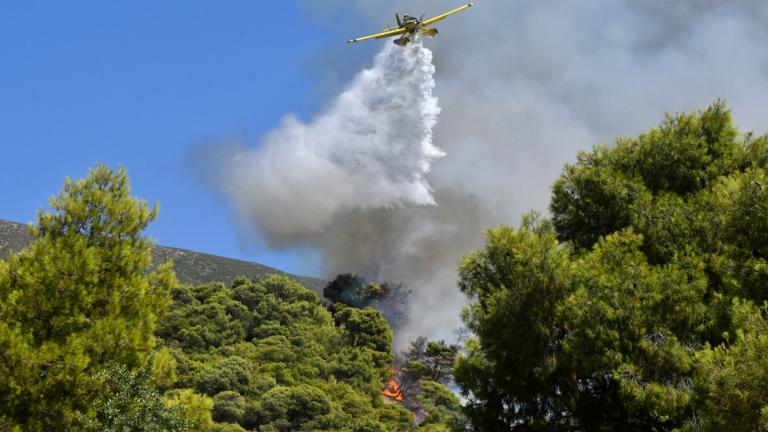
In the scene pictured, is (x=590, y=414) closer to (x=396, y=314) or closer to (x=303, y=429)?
(x=303, y=429)

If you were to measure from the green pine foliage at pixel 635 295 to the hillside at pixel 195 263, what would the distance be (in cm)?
13886

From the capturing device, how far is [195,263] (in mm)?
176875

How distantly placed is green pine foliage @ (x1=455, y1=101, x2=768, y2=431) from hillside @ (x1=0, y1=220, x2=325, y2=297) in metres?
139

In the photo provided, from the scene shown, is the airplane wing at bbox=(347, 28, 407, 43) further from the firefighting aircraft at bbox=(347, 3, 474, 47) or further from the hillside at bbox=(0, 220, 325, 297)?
the hillside at bbox=(0, 220, 325, 297)

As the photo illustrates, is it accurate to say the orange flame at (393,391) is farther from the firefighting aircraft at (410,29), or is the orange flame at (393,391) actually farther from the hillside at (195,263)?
A: the hillside at (195,263)

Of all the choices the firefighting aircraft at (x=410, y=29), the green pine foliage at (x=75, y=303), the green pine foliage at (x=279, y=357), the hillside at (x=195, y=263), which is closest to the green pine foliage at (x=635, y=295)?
the green pine foliage at (x=75, y=303)

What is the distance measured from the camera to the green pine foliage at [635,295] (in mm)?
14109

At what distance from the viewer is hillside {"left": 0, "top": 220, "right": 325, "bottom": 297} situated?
158 metres

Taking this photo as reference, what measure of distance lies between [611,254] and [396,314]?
82.6m

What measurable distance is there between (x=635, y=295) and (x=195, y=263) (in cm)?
17050

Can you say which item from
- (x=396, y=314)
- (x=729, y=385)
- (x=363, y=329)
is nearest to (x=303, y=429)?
(x=363, y=329)

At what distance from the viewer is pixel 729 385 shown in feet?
37.0

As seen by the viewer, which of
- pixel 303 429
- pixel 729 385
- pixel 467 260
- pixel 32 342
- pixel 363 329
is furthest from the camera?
pixel 363 329

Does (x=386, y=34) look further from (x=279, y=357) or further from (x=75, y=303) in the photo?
(x=75, y=303)
